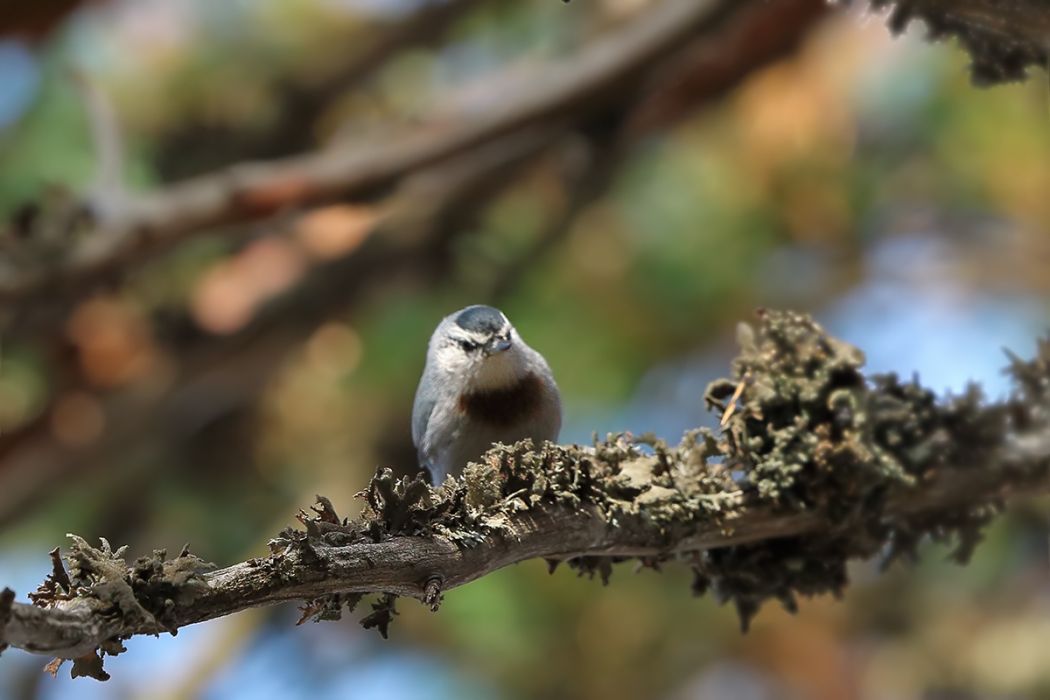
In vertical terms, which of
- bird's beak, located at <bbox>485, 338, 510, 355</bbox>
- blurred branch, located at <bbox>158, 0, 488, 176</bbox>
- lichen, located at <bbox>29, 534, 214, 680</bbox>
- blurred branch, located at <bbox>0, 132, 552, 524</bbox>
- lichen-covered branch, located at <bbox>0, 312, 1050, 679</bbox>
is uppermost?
blurred branch, located at <bbox>158, 0, 488, 176</bbox>

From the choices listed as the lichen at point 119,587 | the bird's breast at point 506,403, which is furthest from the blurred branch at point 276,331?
the lichen at point 119,587

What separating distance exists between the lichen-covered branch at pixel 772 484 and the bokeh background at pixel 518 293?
221 cm

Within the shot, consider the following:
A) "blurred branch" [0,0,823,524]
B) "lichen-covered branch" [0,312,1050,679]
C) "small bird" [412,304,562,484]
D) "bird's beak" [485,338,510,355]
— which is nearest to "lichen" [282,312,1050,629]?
"lichen-covered branch" [0,312,1050,679]

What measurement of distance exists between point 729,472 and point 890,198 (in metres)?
3.18

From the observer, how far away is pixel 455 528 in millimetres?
1457

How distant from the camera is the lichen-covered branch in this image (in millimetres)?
1579

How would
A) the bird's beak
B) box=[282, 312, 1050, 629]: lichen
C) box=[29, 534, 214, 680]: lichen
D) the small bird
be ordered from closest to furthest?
box=[29, 534, 214, 680]: lichen → box=[282, 312, 1050, 629]: lichen → the small bird → the bird's beak

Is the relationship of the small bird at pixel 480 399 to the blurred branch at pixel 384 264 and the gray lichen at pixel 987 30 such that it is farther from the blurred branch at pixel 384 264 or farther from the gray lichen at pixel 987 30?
the blurred branch at pixel 384 264

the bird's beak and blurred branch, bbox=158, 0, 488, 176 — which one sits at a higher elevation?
blurred branch, bbox=158, 0, 488, 176

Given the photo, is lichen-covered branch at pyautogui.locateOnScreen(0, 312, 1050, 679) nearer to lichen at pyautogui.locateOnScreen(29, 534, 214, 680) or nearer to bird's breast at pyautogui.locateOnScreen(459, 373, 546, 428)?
lichen at pyautogui.locateOnScreen(29, 534, 214, 680)

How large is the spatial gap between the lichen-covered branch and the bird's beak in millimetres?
564

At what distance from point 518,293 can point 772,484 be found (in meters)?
2.91

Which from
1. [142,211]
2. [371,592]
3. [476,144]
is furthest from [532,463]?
[476,144]

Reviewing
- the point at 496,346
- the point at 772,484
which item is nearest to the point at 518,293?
the point at 496,346
